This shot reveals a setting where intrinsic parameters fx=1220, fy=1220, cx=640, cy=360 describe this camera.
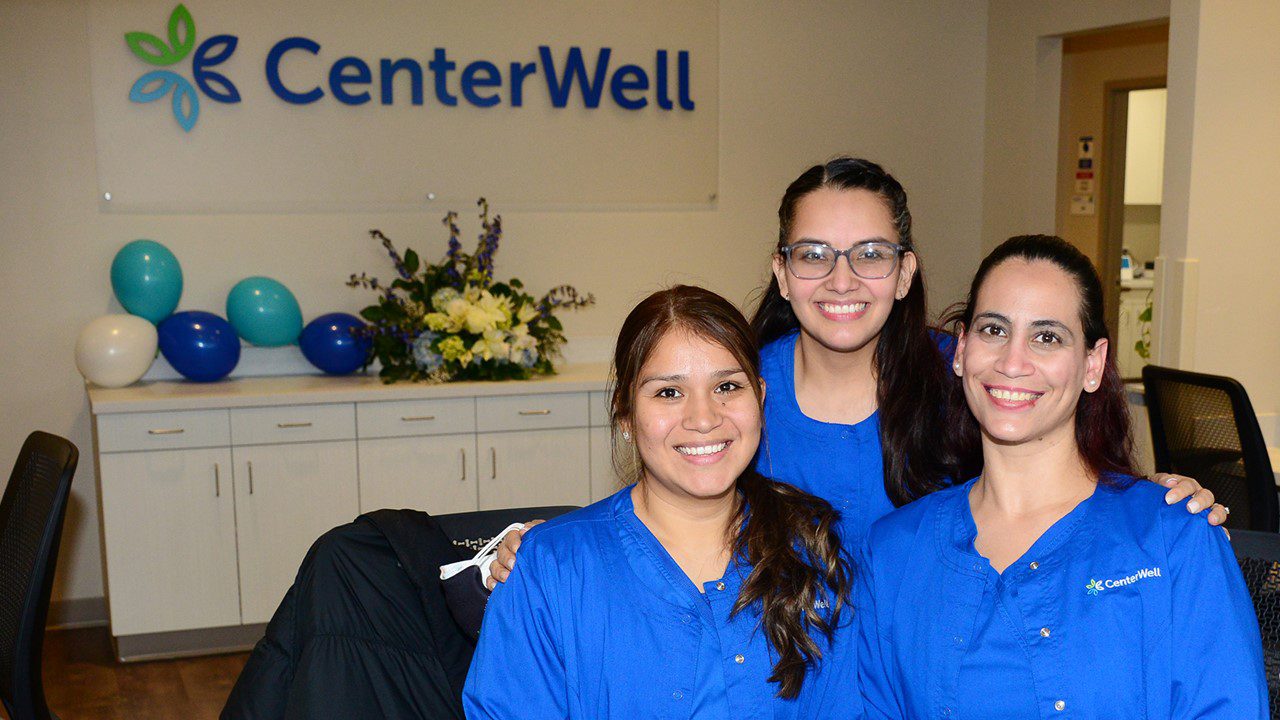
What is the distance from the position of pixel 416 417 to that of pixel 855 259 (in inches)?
112

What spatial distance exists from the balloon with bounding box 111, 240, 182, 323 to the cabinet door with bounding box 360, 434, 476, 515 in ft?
3.34

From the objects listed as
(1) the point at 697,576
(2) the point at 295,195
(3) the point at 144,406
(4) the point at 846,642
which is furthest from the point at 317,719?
(2) the point at 295,195

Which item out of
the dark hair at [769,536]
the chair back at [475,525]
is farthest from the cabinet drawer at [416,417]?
the dark hair at [769,536]

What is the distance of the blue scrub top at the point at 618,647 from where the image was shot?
187cm

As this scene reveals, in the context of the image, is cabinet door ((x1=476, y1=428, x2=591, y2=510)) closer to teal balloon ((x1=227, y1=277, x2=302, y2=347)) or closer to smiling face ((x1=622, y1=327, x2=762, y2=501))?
teal balloon ((x1=227, y1=277, x2=302, y2=347))

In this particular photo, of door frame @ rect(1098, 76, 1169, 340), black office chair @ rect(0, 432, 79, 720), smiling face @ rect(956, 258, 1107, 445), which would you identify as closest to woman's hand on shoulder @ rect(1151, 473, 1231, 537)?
smiling face @ rect(956, 258, 1107, 445)

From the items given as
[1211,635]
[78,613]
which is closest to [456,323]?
[78,613]

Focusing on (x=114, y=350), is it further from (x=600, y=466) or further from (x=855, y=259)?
(x=855, y=259)

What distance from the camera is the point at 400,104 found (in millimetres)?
5242

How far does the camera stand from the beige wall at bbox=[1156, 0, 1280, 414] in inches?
172

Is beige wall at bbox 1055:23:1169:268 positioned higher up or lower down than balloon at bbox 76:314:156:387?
higher up

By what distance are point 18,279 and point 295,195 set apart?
3.74ft

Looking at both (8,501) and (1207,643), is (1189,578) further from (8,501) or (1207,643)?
(8,501)

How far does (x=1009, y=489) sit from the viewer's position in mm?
1999
